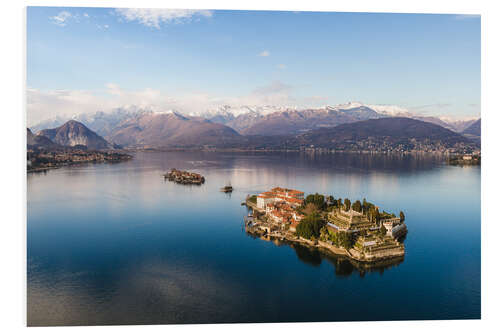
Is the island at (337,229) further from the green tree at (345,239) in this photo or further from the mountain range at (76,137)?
the mountain range at (76,137)

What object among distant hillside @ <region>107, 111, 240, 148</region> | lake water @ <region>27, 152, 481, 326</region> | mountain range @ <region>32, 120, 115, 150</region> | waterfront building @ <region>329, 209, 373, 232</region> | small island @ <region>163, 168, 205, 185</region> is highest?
distant hillside @ <region>107, 111, 240, 148</region>

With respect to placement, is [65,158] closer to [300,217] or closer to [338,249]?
[300,217]

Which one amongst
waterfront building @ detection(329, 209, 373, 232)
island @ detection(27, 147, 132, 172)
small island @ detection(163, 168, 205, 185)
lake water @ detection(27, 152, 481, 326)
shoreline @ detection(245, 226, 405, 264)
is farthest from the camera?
island @ detection(27, 147, 132, 172)

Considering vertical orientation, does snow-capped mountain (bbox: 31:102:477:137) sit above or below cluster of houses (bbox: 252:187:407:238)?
above

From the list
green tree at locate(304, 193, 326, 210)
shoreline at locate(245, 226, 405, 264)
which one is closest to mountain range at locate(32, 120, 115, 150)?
green tree at locate(304, 193, 326, 210)

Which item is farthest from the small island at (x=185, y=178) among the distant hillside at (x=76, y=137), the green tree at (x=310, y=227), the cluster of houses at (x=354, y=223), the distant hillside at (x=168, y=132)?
the distant hillside at (x=168, y=132)

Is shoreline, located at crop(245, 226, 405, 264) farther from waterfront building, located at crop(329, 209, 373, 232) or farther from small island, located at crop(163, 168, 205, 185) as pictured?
small island, located at crop(163, 168, 205, 185)

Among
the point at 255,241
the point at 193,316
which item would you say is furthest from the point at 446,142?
the point at 193,316

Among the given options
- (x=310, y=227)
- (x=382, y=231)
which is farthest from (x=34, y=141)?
(x=382, y=231)
